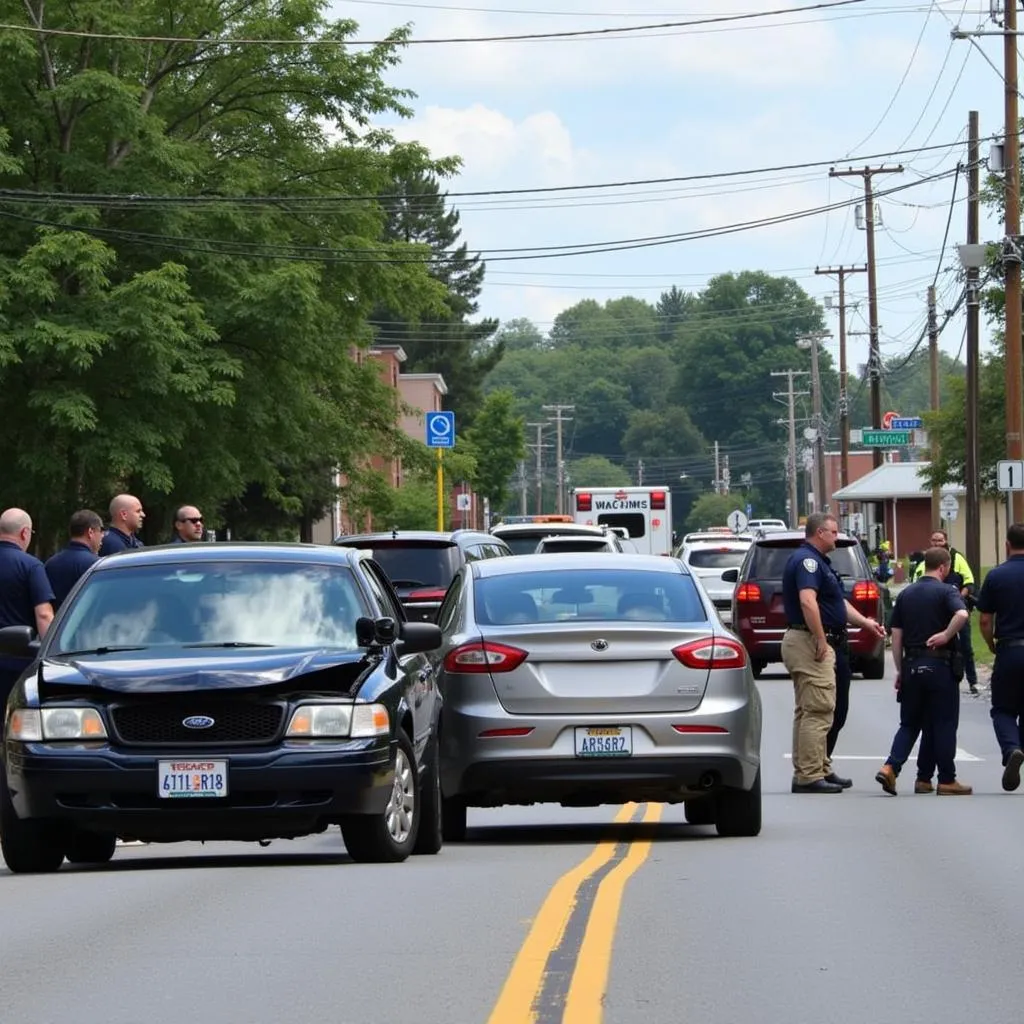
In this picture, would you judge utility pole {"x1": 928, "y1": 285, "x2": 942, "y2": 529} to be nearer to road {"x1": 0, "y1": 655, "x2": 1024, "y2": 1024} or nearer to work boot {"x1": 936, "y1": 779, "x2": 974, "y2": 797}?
work boot {"x1": 936, "y1": 779, "x2": 974, "y2": 797}

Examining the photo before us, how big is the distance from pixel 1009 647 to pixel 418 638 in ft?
21.1

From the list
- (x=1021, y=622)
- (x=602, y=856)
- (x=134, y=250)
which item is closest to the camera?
(x=602, y=856)

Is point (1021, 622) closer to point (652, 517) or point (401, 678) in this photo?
point (401, 678)

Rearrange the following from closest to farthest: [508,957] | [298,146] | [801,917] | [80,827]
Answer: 1. [508,957]
2. [801,917]
3. [80,827]
4. [298,146]

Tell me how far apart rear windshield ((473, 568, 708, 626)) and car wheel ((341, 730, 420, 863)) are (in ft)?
5.32

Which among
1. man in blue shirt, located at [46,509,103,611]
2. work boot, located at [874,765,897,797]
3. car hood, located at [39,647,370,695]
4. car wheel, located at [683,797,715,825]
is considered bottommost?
work boot, located at [874,765,897,797]

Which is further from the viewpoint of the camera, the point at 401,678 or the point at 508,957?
the point at 401,678

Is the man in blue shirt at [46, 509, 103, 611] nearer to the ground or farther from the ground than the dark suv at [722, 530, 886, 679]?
farther from the ground

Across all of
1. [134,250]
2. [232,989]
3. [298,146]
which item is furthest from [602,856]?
[298,146]

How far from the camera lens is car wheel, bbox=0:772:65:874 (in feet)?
36.8

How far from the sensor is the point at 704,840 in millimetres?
13211

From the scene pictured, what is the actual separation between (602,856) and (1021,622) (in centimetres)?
557

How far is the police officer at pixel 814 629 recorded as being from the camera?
51.8 ft

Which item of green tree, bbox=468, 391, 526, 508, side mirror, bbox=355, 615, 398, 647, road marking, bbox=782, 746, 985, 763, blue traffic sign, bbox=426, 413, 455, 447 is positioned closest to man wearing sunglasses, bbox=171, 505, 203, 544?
side mirror, bbox=355, 615, 398, 647
